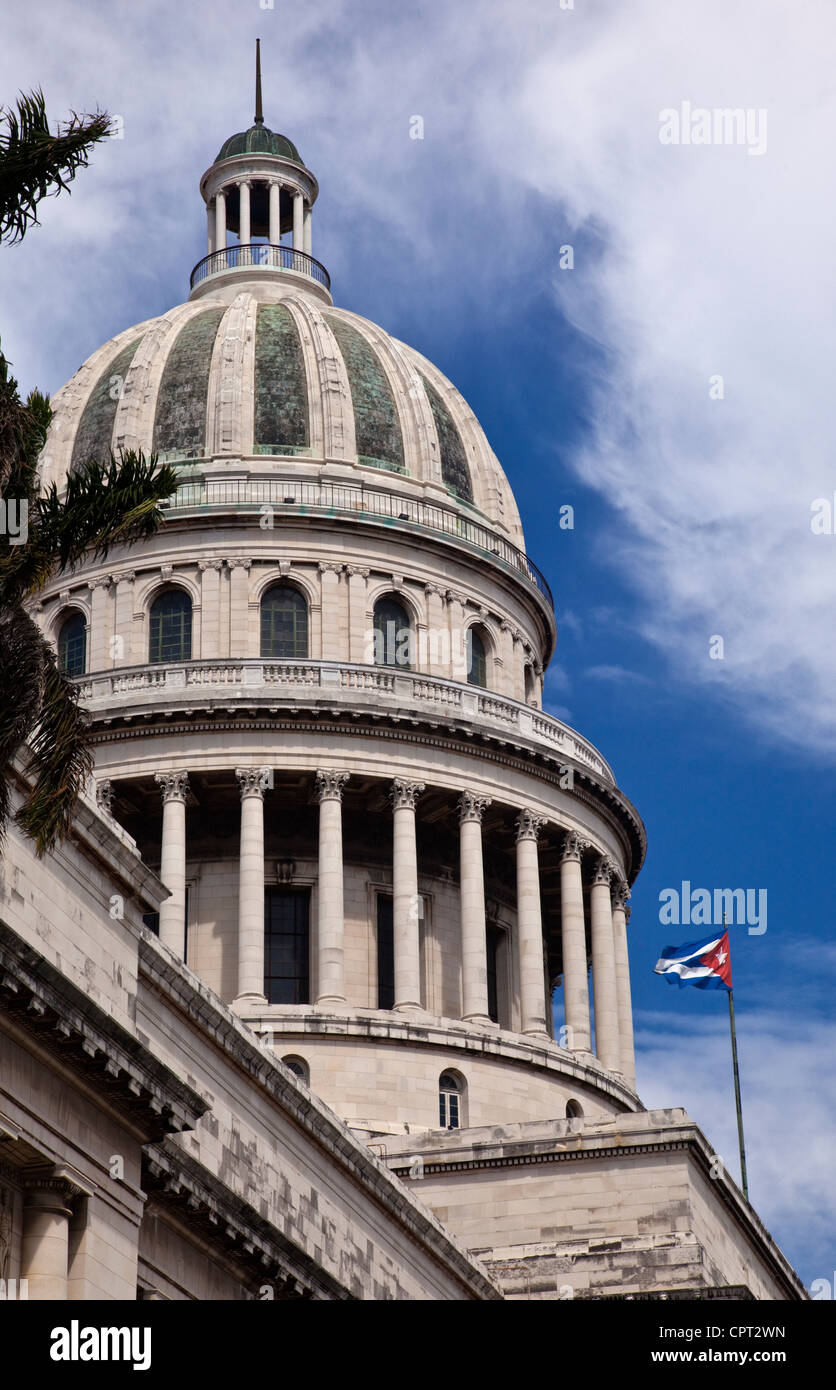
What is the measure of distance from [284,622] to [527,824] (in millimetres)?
9196

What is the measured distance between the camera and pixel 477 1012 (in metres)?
62.7

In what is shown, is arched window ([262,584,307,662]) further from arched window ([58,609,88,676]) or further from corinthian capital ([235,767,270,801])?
arched window ([58,609,88,676])

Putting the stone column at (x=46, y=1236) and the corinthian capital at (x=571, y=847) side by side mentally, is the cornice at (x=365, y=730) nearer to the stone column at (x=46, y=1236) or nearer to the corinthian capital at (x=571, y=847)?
the corinthian capital at (x=571, y=847)

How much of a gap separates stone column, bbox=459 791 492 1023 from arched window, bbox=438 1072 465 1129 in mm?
1766

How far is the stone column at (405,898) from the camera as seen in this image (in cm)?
6197

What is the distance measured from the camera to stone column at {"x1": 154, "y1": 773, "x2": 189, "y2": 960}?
61.8m

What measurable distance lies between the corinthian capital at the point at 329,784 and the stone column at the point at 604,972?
372 inches

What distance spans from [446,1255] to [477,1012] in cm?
1873

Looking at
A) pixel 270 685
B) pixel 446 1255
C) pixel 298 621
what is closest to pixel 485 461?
pixel 298 621

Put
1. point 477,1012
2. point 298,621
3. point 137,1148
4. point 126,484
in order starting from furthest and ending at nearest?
1. point 298,621
2. point 477,1012
3. point 137,1148
4. point 126,484

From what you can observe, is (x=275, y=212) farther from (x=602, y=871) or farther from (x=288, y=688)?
(x=602, y=871)

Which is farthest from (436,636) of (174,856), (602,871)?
(174,856)
